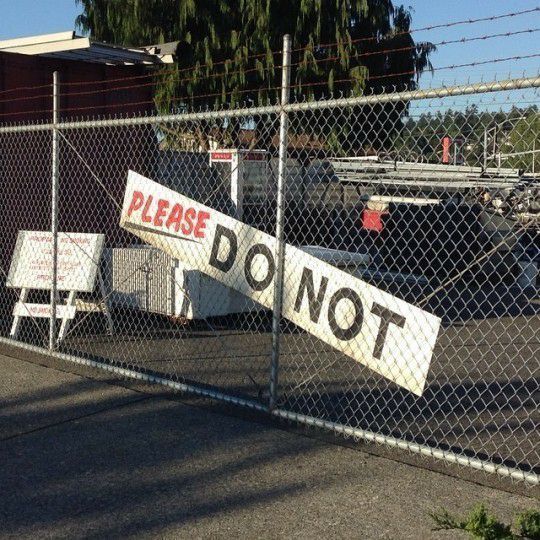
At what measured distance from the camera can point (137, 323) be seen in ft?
30.3

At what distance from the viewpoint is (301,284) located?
5.41 meters

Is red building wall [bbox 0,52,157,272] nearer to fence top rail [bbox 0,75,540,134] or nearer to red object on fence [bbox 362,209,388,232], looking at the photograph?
red object on fence [bbox 362,209,388,232]

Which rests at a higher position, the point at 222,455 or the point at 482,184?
the point at 482,184

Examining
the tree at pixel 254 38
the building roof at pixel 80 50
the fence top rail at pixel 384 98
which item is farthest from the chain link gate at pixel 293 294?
the tree at pixel 254 38

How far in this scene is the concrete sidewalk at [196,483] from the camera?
396 cm

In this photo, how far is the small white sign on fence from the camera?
25.6 feet

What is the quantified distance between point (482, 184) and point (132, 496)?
7935mm

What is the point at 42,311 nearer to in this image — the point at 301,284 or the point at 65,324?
the point at 65,324

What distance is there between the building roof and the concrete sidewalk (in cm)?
550

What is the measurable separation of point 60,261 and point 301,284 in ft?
11.4

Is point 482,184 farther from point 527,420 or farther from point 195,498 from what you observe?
point 195,498

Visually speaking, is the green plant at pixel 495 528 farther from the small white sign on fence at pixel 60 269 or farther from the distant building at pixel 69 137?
the distant building at pixel 69 137

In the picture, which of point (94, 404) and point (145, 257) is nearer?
point (94, 404)

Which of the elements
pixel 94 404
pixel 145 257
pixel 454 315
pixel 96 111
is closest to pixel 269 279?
pixel 94 404
